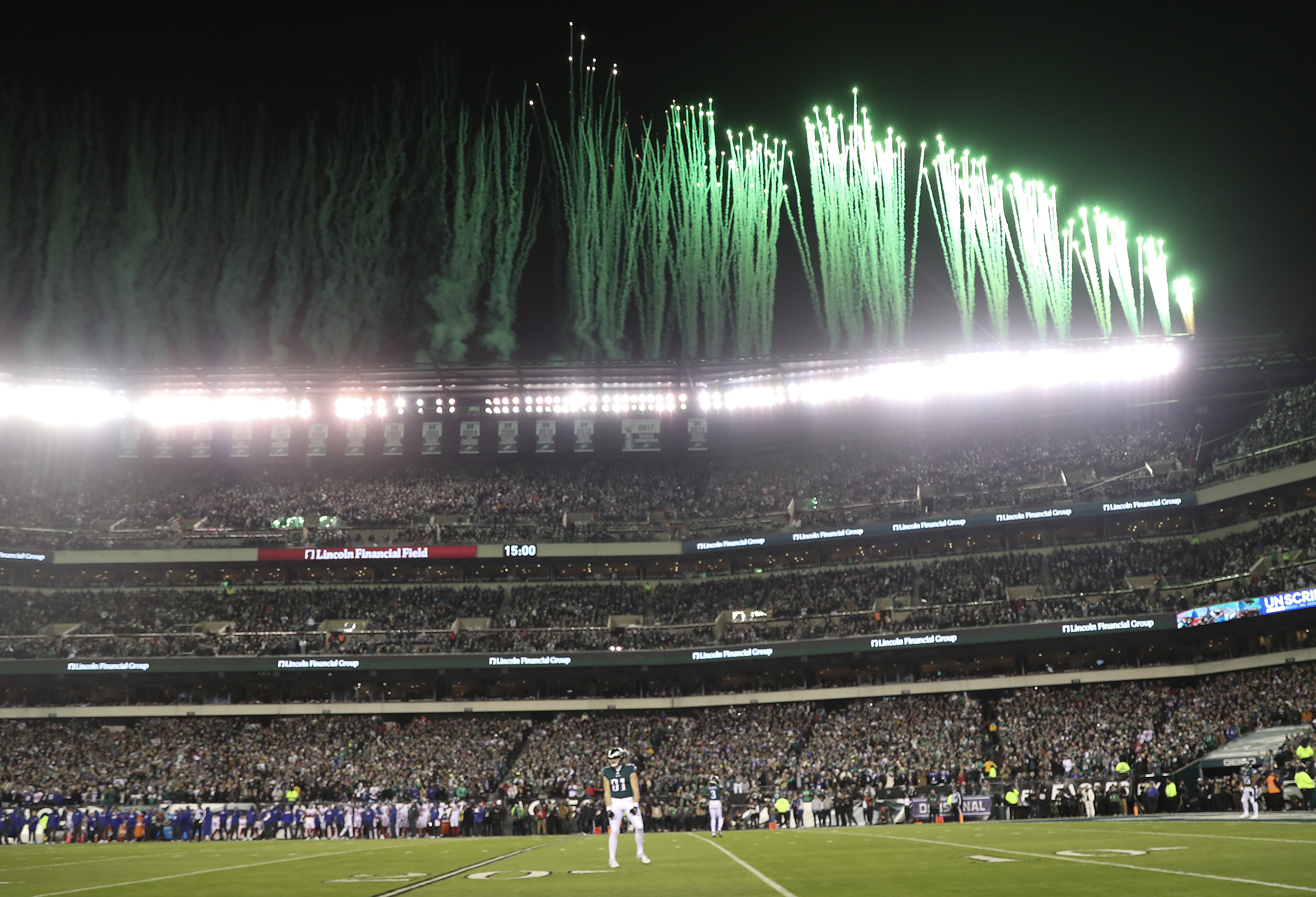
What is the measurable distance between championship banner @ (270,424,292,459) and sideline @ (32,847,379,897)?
4508 centimetres

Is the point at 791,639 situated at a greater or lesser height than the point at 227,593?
lesser

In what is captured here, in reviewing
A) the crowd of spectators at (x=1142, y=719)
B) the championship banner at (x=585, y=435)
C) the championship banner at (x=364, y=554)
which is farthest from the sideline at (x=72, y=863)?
the championship banner at (x=585, y=435)

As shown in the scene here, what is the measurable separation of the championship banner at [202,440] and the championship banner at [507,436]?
18.9m

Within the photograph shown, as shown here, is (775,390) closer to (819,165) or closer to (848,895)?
(819,165)

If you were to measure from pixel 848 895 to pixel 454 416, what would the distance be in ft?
194

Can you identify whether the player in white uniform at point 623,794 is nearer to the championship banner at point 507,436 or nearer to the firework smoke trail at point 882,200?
the firework smoke trail at point 882,200

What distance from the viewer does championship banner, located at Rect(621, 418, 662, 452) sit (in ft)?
219

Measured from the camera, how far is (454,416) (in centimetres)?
6675

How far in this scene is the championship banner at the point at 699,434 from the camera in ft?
219

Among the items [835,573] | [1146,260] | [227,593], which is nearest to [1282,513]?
[1146,260]

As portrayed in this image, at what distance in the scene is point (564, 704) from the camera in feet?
176

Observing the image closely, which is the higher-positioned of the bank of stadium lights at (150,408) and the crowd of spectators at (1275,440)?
the bank of stadium lights at (150,408)

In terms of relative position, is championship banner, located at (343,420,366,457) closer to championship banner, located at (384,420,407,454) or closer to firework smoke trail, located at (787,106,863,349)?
championship banner, located at (384,420,407,454)

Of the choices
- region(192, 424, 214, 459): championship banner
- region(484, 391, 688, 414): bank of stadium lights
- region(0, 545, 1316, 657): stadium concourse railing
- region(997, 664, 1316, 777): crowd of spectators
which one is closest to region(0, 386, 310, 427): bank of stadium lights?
region(192, 424, 214, 459): championship banner
